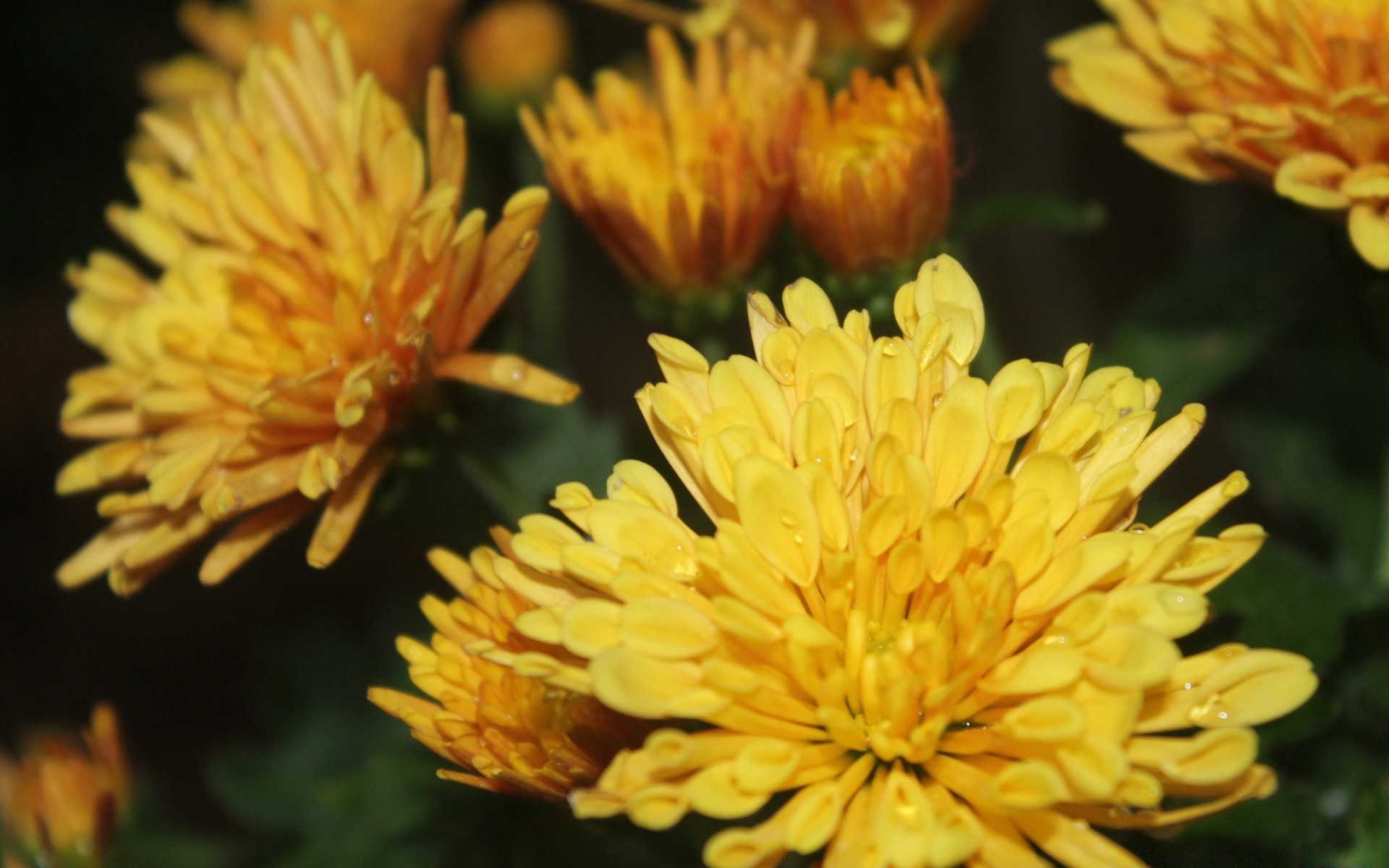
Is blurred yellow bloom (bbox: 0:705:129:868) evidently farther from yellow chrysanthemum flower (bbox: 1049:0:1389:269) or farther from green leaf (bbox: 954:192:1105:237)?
yellow chrysanthemum flower (bbox: 1049:0:1389:269)

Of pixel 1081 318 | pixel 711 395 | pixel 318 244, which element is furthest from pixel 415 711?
pixel 1081 318

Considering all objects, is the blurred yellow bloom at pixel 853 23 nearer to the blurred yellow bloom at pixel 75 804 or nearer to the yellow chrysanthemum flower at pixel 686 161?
the yellow chrysanthemum flower at pixel 686 161

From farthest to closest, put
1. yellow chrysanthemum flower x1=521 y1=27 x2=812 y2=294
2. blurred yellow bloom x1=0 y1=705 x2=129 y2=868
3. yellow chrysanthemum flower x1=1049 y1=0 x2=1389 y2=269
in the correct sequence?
blurred yellow bloom x1=0 y1=705 x2=129 y2=868
yellow chrysanthemum flower x1=521 y1=27 x2=812 y2=294
yellow chrysanthemum flower x1=1049 y1=0 x2=1389 y2=269

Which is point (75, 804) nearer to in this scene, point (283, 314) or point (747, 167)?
point (283, 314)

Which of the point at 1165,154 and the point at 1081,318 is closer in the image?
the point at 1165,154

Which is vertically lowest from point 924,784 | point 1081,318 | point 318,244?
point 1081,318

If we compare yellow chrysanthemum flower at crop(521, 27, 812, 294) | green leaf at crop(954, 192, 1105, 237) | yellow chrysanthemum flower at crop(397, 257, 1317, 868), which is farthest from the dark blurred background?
yellow chrysanthemum flower at crop(397, 257, 1317, 868)

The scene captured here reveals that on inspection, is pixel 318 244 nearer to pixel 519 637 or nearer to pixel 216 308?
pixel 216 308

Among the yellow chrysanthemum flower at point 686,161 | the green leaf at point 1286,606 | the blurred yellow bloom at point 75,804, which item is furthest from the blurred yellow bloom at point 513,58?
the green leaf at point 1286,606
